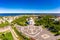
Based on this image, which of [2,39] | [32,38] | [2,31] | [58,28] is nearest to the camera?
[2,39]

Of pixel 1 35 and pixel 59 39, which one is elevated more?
pixel 1 35

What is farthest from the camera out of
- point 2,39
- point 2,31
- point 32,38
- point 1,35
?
point 32,38

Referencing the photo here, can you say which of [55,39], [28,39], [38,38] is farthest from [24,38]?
[55,39]

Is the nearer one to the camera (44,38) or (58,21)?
(44,38)

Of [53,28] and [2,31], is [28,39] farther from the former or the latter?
[53,28]

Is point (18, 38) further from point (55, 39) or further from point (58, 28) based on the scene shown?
point (58, 28)

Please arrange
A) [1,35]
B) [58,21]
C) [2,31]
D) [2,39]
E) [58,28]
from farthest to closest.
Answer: [58,21]
[58,28]
[2,31]
[1,35]
[2,39]

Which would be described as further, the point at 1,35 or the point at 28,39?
the point at 28,39

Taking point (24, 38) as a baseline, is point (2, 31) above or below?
above

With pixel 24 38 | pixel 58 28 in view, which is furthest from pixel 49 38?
pixel 58 28
